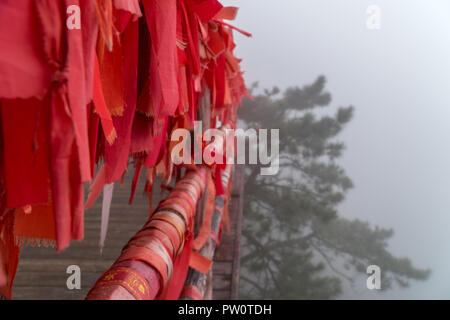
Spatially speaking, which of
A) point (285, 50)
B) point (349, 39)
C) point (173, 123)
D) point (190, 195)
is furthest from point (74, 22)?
point (349, 39)

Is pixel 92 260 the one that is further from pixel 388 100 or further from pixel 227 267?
pixel 388 100

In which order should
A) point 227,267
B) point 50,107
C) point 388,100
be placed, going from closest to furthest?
point 50,107
point 227,267
point 388,100

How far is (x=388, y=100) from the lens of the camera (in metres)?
4.11

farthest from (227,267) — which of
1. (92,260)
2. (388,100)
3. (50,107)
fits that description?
(388,100)

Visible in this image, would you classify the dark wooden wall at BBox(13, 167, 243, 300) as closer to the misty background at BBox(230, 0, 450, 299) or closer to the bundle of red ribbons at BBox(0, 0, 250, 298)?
the bundle of red ribbons at BBox(0, 0, 250, 298)

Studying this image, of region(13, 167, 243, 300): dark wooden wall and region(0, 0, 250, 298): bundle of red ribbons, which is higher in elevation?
region(0, 0, 250, 298): bundle of red ribbons

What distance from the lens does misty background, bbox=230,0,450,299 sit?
10.9ft

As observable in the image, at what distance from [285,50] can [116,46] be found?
3573 millimetres

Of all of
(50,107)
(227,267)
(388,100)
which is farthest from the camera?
(388,100)

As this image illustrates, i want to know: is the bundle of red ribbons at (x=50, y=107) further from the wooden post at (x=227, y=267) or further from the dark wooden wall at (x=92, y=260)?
the wooden post at (x=227, y=267)

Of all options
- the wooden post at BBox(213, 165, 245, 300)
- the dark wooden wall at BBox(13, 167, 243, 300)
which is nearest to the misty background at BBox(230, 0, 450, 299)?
the wooden post at BBox(213, 165, 245, 300)

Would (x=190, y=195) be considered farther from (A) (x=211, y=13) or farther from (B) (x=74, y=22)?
(B) (x=74, y=22)

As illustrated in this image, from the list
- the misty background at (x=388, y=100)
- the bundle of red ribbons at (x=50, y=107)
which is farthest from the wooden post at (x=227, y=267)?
the misty background at (x=388, y=100)

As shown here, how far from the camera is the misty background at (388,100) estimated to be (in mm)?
3334
